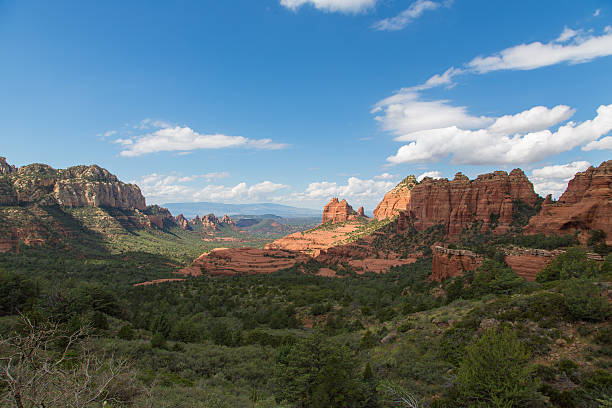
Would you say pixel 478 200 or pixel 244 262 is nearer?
pixel 478 200

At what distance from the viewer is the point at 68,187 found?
108 metres

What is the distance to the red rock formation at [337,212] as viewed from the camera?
470 ft

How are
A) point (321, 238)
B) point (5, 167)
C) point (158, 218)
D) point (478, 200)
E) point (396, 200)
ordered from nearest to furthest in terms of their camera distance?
1. point (478, 200)
2. point (5, 167)
3. point (396, 200)
4. point (321, 238)
5. point (158, 218)

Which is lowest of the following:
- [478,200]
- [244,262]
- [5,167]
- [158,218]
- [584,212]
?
[244,262]

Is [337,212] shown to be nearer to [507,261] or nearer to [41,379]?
[507,261]

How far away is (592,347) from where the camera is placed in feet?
46.3

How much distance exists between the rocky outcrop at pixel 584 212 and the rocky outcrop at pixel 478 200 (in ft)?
45.8

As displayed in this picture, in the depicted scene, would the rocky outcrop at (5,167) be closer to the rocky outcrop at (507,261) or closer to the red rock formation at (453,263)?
the red rock formation at (453,263)

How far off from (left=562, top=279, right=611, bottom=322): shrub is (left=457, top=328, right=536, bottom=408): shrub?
8.66 m

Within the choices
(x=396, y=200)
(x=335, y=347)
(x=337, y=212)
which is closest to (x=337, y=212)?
(x=337, y=212)

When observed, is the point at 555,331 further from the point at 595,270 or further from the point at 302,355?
the point at 302,355

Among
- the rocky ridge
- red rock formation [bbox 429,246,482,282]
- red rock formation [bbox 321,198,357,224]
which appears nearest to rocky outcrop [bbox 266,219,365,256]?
the rocky ridge

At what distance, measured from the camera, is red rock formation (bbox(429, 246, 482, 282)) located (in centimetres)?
3600

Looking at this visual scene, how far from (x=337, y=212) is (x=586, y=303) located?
130 m
